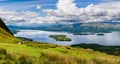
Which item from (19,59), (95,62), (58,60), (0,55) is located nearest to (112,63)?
(95,62)

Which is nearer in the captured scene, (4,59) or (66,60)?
(66,60)

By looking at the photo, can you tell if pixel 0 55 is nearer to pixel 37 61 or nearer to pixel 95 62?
pixel 37 61

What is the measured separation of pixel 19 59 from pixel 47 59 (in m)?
1.25

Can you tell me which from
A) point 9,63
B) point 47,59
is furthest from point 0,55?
point 47,59

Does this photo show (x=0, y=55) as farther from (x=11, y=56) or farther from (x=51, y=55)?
(x=51, y=55)

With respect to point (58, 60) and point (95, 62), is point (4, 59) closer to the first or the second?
point (58, 60)

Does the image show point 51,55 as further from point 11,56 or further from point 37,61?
point 11,56

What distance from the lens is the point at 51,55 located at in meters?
13.0

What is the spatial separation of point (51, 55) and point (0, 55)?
2.41 m

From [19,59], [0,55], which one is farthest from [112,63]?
[0,55]

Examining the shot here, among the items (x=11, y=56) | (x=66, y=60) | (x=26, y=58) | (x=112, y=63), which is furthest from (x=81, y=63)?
(x=11, y=56)

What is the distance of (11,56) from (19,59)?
0.64 m

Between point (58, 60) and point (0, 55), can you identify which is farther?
point (0, 55)

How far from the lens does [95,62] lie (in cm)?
1237
